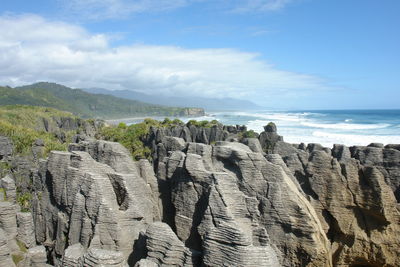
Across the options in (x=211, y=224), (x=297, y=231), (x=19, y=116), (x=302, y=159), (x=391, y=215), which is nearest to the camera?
(x=211, y=224)

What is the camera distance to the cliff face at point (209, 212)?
26.3ft

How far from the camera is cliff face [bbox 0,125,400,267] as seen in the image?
8016 mm

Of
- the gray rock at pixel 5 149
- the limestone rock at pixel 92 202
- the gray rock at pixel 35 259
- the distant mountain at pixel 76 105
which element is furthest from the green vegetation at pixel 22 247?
the distant mountain at pixel 76 105

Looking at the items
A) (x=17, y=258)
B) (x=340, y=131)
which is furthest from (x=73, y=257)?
(x=340, y=131)

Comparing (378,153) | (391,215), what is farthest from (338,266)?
(378,153)

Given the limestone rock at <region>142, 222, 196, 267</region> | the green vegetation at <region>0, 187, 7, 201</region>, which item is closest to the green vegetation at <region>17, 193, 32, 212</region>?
the green vegetation at <region>0, 187, 7, 201</region>

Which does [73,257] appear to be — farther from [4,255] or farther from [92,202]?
[4,255]

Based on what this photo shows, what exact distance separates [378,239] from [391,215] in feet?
2.97

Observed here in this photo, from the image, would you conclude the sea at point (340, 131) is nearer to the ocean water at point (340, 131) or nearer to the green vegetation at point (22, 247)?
the ocean water at point (340, 131)

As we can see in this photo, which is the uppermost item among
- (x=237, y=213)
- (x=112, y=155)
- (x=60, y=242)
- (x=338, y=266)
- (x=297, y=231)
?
(x=112, y=155)

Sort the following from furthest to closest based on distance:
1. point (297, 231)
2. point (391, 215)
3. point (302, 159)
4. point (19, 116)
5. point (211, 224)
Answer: point (19, 116), point (302, 159), point (391, 215), point (297, 231), point (211, 224)

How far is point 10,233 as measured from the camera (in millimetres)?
10383

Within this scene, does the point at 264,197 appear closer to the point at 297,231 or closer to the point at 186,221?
the point at 297,231

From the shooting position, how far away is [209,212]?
330 inches
